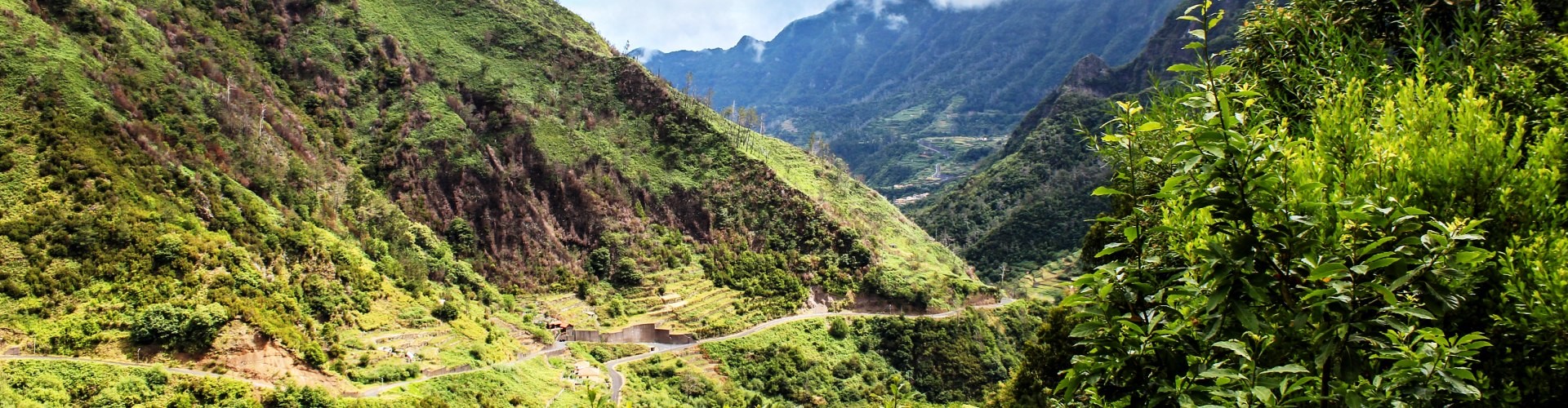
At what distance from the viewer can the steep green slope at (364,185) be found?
2611cm

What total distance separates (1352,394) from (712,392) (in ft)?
127

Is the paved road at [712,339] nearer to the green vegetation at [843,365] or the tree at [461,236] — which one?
the green vegetation at [843,365]

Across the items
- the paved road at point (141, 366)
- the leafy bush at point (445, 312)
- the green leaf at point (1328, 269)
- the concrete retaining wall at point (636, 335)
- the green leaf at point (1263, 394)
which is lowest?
the concrete retaining wall at point (636, 335)

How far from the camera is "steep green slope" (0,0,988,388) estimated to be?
26.1 m

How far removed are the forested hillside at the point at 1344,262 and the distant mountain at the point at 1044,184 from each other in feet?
233

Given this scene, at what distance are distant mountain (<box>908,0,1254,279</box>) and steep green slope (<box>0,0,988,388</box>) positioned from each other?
17245 mm

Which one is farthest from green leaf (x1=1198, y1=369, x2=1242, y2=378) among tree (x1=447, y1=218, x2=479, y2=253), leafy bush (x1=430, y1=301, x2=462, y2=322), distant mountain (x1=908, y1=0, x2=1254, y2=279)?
distant mountain (x1=908, y1=0, x2=1254, y2=279)

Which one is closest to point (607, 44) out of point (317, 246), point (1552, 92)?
point (317, 246)

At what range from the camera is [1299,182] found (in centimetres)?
333

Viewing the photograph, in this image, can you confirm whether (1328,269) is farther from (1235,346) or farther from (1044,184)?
(1044,184)

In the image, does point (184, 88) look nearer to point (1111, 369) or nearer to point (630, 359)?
point (630, 359)

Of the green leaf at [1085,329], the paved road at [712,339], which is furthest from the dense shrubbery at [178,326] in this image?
the green leaf at [1085,329]

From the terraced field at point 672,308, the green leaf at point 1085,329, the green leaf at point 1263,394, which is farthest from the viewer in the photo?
the terraced field at point 672,308

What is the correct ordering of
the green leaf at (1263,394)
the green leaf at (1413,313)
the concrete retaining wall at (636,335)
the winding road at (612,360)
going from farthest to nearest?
1. the concrete retaining wall at (636,335)
2. the winding road at (612,360)
3. the green leaf at (1263,394)
4. the green leaf at (1413,313)
